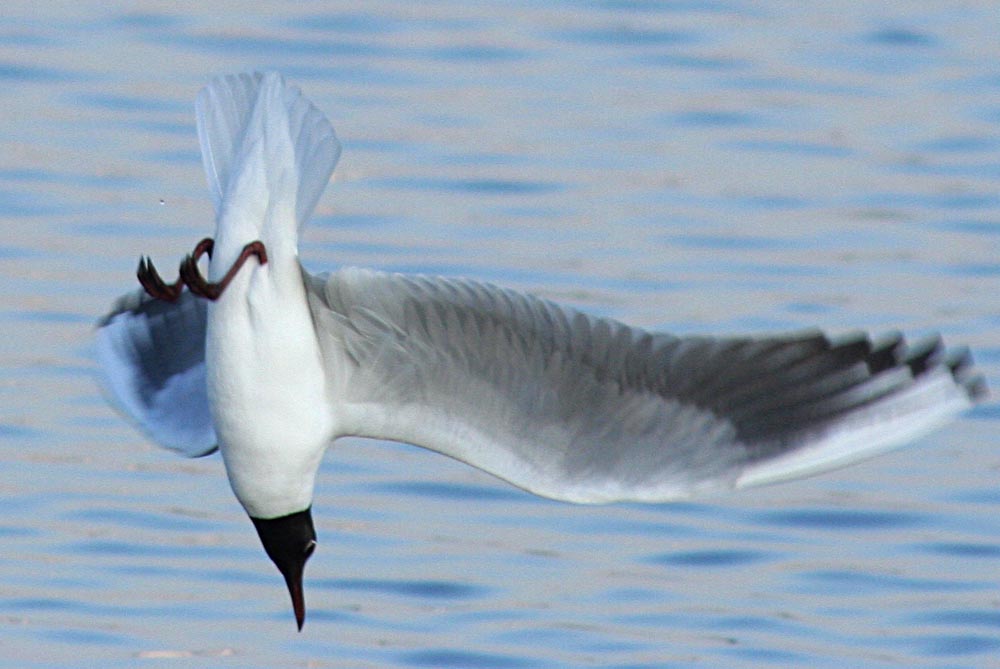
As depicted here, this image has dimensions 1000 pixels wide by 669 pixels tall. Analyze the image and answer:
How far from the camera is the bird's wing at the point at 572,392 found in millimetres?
5422

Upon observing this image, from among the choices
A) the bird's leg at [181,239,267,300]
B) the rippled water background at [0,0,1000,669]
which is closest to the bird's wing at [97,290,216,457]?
the rippled water background at [0,0,1000,669]

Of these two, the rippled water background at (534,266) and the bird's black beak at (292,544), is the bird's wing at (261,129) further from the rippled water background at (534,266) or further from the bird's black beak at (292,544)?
the rippled water background at (534,266)

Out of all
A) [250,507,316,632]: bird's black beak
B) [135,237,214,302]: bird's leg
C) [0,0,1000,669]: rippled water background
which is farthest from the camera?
[0,0,1000,669]: rippled water background

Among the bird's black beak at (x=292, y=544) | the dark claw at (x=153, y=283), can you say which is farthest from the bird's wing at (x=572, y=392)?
the bird's black beak at (x=292, y=544)

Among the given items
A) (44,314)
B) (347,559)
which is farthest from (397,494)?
(44,314)

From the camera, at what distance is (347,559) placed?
23.4ft

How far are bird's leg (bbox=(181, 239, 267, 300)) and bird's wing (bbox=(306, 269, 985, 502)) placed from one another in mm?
170

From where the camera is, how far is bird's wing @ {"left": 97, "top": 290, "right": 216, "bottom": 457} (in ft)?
20.8

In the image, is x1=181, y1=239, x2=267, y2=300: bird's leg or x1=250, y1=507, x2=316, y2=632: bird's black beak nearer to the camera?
x1=181, y1=239, x2=267, y2=300: bird's leg

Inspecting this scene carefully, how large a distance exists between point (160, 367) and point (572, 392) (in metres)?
1.21

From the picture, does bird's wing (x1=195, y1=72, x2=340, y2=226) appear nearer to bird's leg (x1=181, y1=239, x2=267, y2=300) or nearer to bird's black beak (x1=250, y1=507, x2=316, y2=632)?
bird's leg (x1=181, y1=239, x2=267, y2=300)

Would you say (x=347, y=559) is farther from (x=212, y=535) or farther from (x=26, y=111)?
(x=26, y=111)

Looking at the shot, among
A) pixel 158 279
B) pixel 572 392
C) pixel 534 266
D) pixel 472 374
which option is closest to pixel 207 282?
pixel 158 279

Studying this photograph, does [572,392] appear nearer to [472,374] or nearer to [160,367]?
[472,374]
